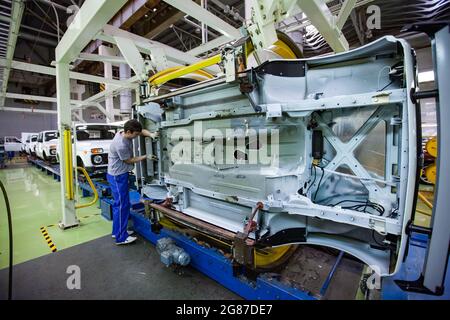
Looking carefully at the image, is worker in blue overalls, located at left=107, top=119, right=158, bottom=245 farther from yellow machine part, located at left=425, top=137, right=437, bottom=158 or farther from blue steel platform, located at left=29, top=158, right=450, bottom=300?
yellow machine part, located at left=425, top=137, right=437, bottom=158

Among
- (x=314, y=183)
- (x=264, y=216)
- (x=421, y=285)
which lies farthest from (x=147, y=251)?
(x=421, y=285)

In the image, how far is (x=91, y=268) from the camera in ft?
8.42

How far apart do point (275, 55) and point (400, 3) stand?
410cm

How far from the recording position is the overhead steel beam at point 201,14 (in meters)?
2.70

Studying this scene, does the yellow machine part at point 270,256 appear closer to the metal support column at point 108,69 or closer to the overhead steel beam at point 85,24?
the overhead steel beam at point 85,24

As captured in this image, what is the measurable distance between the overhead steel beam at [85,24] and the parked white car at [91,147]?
3.69 m

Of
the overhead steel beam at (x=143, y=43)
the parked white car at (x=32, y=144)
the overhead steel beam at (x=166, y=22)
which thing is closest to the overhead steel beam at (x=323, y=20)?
the overhead steel beam at (x=143, y=43)

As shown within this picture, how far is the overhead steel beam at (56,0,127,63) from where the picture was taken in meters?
2.24

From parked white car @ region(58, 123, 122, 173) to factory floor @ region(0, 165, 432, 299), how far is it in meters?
2.55

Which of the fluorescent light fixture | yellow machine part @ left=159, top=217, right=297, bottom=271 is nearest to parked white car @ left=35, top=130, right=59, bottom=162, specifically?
yellow machine part @ left=159, top=217, right=297, bottom=271

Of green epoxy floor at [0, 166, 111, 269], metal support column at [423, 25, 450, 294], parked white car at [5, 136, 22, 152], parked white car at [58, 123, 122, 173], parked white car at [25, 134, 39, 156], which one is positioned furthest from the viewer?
parked white car at [5, 136, 22, 152]
